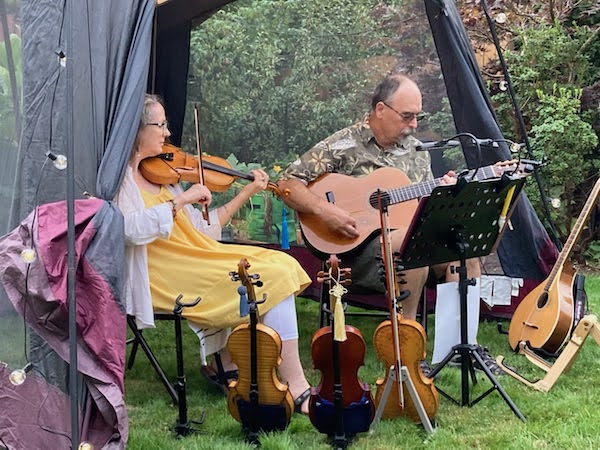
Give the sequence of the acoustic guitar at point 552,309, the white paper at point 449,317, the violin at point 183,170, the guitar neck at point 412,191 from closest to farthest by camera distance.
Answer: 1. the white paper at point 449,317
2. the violin at point 183,170
3. the guitar neck at point 412,191
4. the acoustic guitar at point 552,309

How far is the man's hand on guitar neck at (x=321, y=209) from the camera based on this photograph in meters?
3.22

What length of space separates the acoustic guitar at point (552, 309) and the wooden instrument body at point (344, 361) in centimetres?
126

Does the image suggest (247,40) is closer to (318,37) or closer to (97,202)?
(318,37)

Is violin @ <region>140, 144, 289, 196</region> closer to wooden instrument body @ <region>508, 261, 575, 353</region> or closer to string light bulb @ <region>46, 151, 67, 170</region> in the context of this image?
string light bulb @ <region>46, 151, 67, 170</region>

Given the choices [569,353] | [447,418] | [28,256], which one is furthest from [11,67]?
[569,353]

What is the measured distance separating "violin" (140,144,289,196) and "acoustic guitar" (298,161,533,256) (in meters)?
0.40

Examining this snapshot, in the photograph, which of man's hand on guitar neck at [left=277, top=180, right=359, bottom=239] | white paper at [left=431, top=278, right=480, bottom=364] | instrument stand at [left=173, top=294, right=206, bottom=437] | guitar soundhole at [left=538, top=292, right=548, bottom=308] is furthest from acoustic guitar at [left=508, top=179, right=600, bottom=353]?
instrument stand at [left=173, top=294, right=206, bottom=437]

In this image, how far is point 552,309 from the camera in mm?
3252

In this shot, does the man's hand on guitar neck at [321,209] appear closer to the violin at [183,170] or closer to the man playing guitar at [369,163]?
the man playing guitar at [369,163]

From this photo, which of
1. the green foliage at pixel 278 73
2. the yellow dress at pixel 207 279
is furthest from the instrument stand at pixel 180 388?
the green foliage at pixel 278 73

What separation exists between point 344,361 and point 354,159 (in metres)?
1.33

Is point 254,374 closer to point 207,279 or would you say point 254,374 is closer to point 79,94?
point 207,279

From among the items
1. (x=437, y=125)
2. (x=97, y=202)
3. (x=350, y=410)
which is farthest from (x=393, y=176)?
(x=97, y=202)

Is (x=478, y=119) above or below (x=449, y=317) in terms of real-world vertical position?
above
